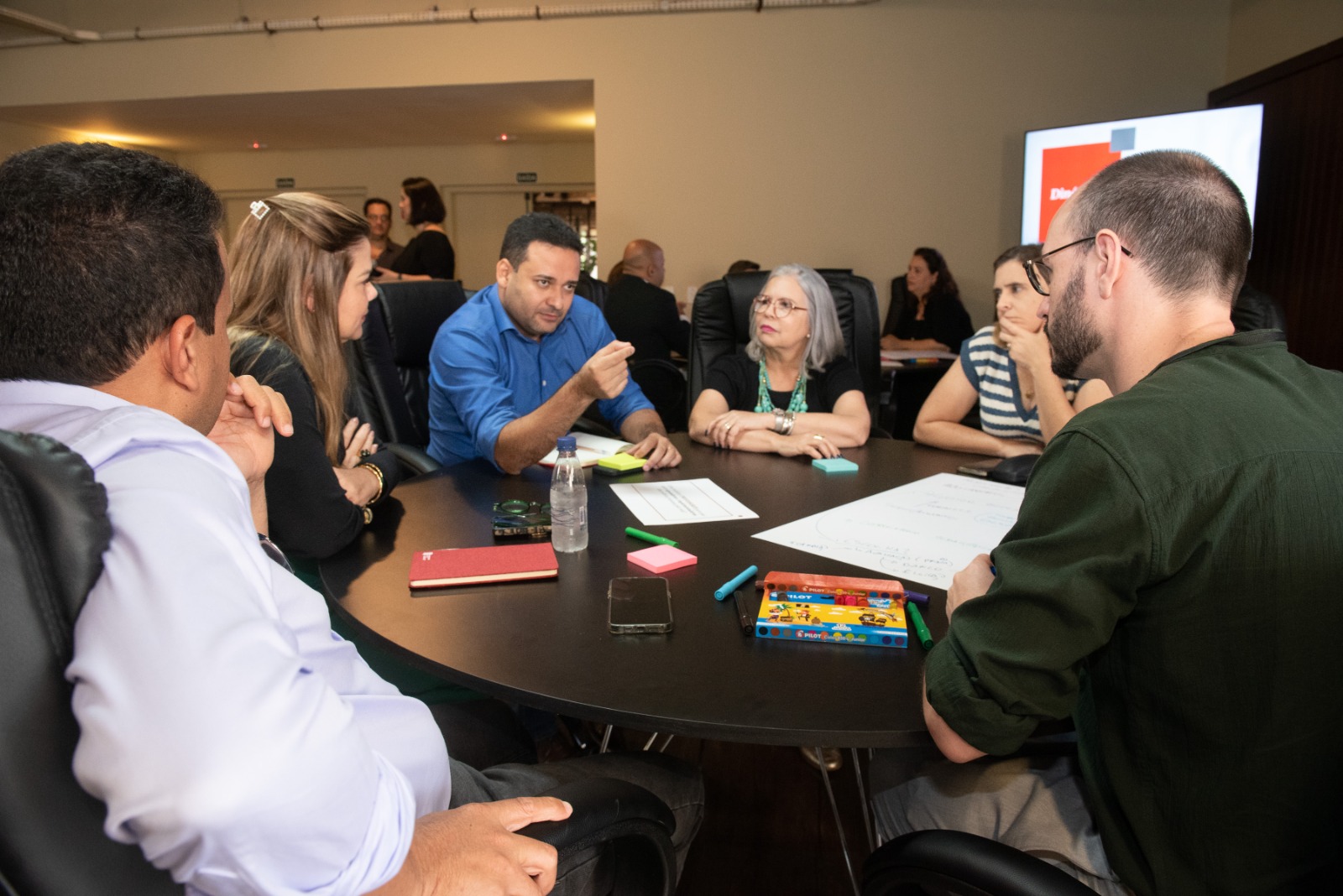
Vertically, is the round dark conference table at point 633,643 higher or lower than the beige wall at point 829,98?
lower

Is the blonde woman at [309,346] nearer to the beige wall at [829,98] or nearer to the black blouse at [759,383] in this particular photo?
the black blouse at [759,383]

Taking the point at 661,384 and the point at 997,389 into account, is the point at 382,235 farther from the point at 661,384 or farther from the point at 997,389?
the point at 997,389

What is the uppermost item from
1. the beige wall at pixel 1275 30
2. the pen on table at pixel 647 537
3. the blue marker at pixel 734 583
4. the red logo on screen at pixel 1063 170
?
the beige wall at pixel 1275 30

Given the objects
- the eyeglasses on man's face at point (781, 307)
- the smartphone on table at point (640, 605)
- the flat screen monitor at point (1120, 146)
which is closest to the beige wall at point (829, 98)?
the flat screen monitor at point (1120, 146)

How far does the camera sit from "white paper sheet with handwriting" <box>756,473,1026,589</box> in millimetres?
1310

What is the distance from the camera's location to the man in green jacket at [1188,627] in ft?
2.58

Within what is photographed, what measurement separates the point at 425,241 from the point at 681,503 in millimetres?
4259

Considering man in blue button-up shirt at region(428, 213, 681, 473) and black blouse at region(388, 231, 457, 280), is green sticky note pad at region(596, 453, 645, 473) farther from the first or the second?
black blouse at region(388, 231, 457, 280)

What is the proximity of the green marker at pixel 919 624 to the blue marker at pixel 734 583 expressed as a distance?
23 cm

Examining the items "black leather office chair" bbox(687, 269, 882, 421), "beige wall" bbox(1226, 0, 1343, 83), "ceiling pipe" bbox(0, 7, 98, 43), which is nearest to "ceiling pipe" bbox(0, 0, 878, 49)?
"ceiling pipe" bbox(0, 7, 98, 43)

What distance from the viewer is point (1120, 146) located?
461 cm

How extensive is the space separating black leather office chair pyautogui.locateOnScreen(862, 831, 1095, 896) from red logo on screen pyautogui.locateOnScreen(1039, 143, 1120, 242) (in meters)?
4.63

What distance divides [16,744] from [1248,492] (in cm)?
97

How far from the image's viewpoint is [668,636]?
3.49 ft
